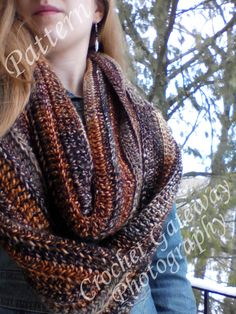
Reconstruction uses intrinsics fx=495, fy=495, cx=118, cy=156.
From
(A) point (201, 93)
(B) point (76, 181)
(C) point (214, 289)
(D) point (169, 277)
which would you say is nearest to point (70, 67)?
(B) point (76, 181)

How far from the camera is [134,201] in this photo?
2.58ft

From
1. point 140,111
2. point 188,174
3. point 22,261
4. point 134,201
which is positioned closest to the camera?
point 22,261

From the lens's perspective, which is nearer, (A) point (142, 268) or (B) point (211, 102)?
(A) point (142, 268)

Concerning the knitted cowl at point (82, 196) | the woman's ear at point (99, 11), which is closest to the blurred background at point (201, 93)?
the woman's ear at point (99, 11)

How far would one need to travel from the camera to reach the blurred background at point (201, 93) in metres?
1.95

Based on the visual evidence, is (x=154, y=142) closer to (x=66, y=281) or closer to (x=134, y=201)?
(x=134, y=201)

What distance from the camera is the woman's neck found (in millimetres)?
838

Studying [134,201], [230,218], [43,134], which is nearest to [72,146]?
[43,134]

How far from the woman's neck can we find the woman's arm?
28cm

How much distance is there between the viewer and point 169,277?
34.9 inches

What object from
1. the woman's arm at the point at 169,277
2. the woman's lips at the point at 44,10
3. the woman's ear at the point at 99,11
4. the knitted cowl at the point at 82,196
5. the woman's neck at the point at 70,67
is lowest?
the woman's arm at the point at 169,277

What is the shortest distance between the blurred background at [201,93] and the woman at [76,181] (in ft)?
3.52

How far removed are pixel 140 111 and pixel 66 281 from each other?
14.2 inches

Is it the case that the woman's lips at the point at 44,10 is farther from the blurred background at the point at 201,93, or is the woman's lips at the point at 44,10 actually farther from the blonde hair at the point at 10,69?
the blurred background at the point at 201,93
